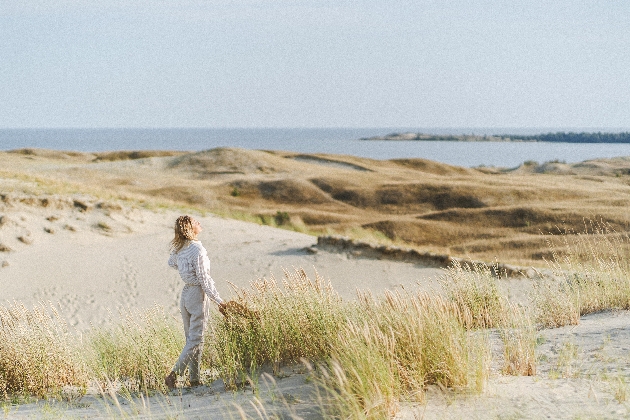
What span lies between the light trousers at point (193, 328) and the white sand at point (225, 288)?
1.04 ft

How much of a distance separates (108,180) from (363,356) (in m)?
36.3

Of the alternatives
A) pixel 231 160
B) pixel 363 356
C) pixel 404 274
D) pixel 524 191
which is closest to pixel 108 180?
pixel 231 160

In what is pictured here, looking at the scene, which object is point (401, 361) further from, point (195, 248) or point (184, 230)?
point (184, 230)

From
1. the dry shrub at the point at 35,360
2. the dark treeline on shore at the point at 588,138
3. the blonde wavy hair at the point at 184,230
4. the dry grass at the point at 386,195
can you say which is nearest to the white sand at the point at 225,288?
the dry shrub at the point at 35,360

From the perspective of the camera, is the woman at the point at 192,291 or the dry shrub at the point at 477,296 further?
the dry shrub at the point at 477,296

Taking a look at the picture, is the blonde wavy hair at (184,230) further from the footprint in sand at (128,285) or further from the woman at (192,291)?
the footprint in sand at (128,285)

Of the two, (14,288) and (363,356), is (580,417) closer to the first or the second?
(363,356)

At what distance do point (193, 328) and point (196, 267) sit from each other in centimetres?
66

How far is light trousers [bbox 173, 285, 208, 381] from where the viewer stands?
6289mm

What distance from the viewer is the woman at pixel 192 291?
6160mm

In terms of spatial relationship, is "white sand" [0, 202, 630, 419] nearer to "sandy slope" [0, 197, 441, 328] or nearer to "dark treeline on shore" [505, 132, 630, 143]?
"sandy slope" [0, 197, 441, 328]

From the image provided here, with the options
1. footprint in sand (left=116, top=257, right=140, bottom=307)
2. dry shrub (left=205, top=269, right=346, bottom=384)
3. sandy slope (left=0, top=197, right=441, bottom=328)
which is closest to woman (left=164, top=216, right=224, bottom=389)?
dry shrub (left=205, top=269, right=346, bottom=384)

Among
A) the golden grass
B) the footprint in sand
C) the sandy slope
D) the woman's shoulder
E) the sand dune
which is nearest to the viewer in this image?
the golden grass

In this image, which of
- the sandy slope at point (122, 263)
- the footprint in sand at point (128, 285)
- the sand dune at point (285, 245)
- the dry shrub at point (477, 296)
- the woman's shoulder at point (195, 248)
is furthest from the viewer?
the sandy slope at point (122, 263)
